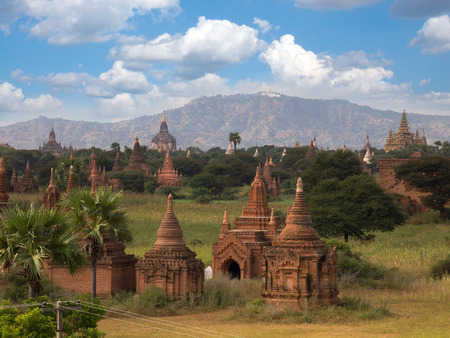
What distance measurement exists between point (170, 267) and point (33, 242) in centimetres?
1203

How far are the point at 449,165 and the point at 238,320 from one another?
56852 mm

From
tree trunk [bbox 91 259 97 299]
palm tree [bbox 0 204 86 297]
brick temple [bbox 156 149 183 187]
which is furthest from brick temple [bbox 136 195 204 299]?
brick temple [bbox 156 149 183 187]

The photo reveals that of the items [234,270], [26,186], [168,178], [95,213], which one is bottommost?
[234,270]

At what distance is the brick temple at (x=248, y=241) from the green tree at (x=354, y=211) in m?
19.0

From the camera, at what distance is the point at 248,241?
4756 cm

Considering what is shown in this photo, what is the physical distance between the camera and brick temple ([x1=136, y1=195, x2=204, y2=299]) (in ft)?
127

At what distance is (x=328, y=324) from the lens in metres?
34.5

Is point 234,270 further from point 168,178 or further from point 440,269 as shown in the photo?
point 168,178

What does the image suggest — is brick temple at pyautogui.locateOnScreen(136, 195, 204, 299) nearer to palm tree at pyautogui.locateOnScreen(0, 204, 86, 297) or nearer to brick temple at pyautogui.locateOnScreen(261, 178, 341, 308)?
brick temple at pyautogui.locateOnScreen(261, 178, 341, 308)

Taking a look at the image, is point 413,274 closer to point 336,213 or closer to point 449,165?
point 336,213

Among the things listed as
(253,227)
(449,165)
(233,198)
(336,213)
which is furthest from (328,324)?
(233,198)

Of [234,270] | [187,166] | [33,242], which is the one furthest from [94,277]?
[187,166]

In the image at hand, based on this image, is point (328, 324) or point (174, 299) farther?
point (174, 299)

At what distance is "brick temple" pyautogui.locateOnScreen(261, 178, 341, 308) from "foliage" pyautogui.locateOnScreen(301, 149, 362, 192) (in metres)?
55.4
